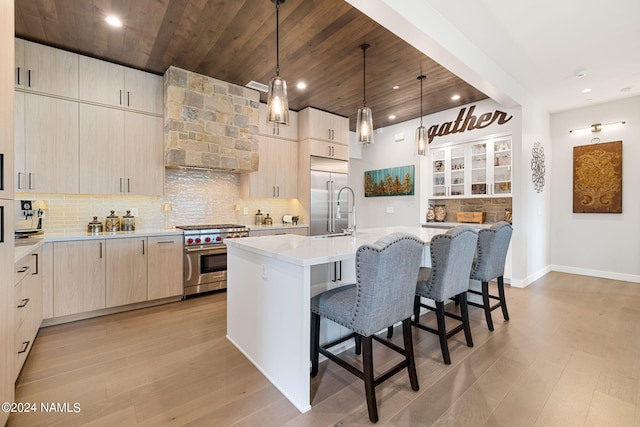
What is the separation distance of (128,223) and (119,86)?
1.62 m

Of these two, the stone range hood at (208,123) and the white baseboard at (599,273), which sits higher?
the stone range hood at (208,123)

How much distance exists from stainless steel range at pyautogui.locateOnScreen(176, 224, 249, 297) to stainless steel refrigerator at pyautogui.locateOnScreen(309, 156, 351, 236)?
1441mm

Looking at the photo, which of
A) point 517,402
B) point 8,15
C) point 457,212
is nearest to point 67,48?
point 8,15

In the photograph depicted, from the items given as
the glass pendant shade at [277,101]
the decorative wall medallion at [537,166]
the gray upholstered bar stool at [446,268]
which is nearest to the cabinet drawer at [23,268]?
the glass pendant shade at [277,101]

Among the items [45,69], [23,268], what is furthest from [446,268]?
[45,69]

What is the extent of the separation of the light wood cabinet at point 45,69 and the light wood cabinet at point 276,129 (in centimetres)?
226

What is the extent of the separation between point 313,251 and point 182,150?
2616 mm

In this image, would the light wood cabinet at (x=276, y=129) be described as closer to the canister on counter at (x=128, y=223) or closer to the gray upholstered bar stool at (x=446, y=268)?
the canister on counter at (x=128, y=223)

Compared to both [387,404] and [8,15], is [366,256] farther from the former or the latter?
[8,15]

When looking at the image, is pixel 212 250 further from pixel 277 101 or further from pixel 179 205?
pixel 277 101

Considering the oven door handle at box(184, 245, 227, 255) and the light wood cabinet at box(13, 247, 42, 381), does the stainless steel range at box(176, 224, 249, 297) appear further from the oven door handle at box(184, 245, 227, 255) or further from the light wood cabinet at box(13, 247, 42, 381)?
the light wood cabinet at box(13, 247, 42, 381)

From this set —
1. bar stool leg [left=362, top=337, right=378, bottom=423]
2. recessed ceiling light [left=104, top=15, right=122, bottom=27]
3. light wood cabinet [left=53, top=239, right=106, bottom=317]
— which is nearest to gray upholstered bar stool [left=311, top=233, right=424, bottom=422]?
bar stool leg [left=362, top=337, right=378, bottom=423]

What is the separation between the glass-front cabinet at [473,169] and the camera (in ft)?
15.2

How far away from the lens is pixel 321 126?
5.06m
